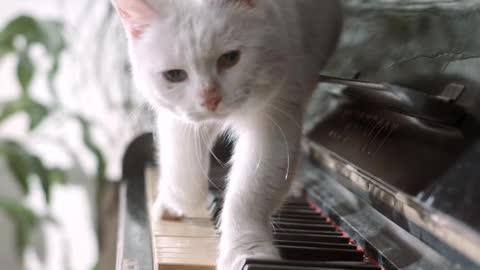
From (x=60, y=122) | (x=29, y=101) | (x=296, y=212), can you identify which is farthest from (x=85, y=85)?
(x=296, y=212)

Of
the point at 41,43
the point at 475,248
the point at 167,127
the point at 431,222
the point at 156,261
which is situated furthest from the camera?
the point at 41,43

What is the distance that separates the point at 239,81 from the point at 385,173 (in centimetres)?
24

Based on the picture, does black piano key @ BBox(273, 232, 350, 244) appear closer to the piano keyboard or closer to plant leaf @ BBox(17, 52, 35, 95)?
the piano keyboard

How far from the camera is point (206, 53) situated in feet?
2.94

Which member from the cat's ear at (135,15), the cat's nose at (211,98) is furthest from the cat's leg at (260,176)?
A: the cat's ear at (135,15)

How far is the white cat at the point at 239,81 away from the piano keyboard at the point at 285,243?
0.13 ft

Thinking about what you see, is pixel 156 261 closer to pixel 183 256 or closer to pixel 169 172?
pixel 183 256

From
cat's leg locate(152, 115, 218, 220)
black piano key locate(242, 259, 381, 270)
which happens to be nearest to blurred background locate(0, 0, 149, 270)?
cat's leg locate(152, 115, 218, 220)

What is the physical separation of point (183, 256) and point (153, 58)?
0.96 feet

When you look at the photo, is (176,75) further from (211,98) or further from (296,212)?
(296,212)

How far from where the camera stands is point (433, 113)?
0.79 metres

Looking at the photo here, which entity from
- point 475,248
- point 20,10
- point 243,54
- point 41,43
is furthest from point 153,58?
point 20,10

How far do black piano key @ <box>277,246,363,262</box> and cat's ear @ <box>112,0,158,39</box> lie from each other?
0.40 meters

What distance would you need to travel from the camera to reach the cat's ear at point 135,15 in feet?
3.13
